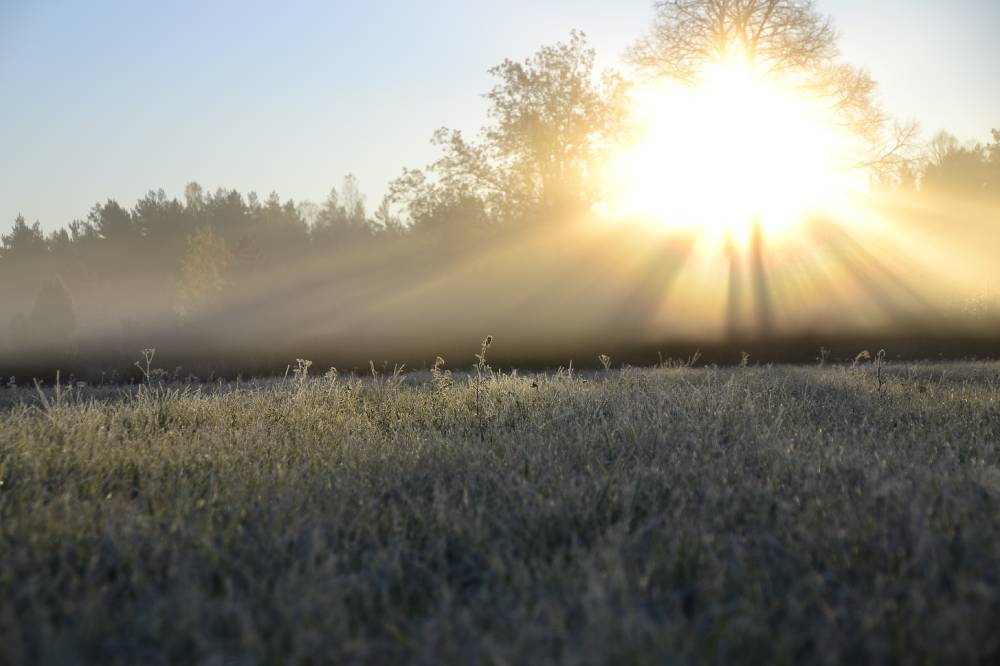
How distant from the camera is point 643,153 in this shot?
29.4 m

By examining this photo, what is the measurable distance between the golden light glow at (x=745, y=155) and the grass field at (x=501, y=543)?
19.1 metres

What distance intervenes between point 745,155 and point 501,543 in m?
23.0

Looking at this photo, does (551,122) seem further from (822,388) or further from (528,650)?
(528,650)

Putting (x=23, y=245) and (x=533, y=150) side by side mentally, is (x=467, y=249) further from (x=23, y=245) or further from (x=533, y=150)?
(x=23, y=245)

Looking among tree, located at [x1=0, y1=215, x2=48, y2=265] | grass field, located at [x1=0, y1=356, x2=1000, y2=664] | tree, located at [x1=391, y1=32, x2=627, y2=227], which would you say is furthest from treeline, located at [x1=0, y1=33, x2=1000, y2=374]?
tree, located at [x1=0, y1=215, x2=48, y2=265]

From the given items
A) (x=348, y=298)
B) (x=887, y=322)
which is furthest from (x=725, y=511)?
(x=348, y=298)

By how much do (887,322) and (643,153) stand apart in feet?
43.4

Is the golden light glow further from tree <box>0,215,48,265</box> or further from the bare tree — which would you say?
tree <box>0,215,48,265</box>

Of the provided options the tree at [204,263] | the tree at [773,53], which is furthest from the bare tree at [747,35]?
the tree at [204,263]

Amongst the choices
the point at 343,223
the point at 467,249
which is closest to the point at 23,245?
the point at 343,223

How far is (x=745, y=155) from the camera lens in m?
23.3

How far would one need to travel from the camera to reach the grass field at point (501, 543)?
2.04m

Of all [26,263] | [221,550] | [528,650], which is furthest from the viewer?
[26,263]

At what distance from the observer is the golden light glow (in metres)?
22.4
